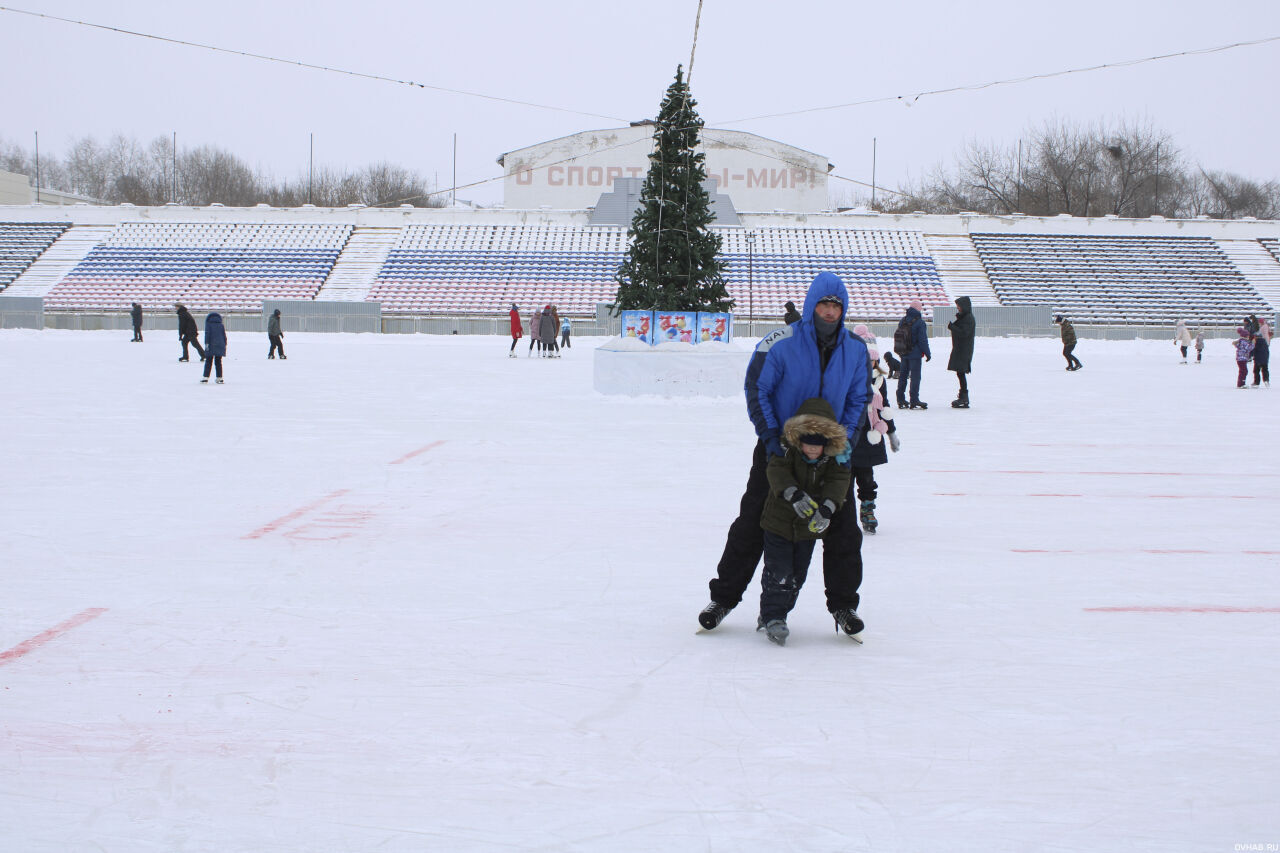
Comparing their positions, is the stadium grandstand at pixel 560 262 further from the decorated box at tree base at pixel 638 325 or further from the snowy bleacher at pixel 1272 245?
the decorated box at tree base at pixel 638 325

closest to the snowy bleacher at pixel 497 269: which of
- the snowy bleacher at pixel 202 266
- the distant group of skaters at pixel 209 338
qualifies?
the snowy bleacher at pixel 202 266

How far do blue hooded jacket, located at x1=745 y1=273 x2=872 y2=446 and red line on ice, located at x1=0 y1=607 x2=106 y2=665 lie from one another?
279 centimetres

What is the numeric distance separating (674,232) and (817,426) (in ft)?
43.8

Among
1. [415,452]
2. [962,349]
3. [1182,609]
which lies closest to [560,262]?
[962,349]

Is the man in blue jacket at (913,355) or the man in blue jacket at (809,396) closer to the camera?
the man in blue jacket at (809,396)

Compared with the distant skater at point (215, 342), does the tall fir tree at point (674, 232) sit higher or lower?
higher

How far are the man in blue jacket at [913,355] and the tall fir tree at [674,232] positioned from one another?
11.7 ft

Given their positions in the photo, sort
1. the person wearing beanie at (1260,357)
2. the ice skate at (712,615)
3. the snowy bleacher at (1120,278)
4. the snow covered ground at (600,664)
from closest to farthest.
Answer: the snow covered ground at (600,664) → the ice skate at (712,615) → the person wearing beanie at (1260,357) → the snowy bleacher at (1120,278)

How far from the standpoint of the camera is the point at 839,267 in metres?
47.0

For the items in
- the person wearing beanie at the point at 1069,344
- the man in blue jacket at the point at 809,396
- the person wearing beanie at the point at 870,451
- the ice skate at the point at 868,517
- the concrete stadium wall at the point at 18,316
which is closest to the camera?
the man in blue jacket at the point at 809,396

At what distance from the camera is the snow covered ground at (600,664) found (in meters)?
2.82

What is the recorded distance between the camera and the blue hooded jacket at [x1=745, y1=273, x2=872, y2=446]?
428 cm

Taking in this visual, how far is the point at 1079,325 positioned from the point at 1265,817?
3860 cm

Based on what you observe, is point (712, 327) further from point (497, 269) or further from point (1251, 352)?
point (497, 269)
